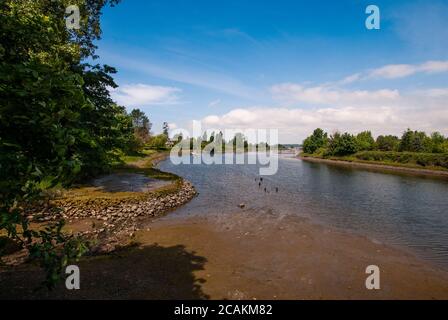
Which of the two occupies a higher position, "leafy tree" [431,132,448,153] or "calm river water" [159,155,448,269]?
"leafy tree" [431,132,448,153]

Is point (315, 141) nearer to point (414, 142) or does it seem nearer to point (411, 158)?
point (414, 142)

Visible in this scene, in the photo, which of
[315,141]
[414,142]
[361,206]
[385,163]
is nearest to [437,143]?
[414,142]

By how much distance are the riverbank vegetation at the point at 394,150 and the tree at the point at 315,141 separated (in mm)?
3773

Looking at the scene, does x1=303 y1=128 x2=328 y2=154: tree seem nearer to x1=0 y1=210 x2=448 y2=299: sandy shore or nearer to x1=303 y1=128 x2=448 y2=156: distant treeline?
x1=303 y1=128 x2=448 y2=156: distant treeline

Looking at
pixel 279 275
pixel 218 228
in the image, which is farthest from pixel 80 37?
pixel 279 275

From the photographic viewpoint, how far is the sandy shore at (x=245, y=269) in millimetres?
12328

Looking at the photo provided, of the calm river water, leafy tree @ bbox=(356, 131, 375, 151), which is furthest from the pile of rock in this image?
leafy tree @ bbox=(356, 131, 375, 151)

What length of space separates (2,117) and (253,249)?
16.2 m

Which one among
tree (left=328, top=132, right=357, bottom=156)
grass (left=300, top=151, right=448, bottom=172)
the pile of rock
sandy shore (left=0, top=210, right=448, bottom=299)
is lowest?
sandy shore (left=0, top=210, right=448, bottom=299)

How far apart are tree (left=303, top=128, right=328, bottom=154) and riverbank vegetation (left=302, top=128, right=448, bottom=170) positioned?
12.4 feet

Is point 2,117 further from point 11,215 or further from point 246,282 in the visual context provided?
point 246,282

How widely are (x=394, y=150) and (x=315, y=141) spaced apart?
4209 centimetres

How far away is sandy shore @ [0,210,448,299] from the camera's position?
12328 mm

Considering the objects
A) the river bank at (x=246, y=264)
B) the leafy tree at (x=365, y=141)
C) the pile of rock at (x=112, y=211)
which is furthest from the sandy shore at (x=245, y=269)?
the leafy tree at (x=365, y=141)
